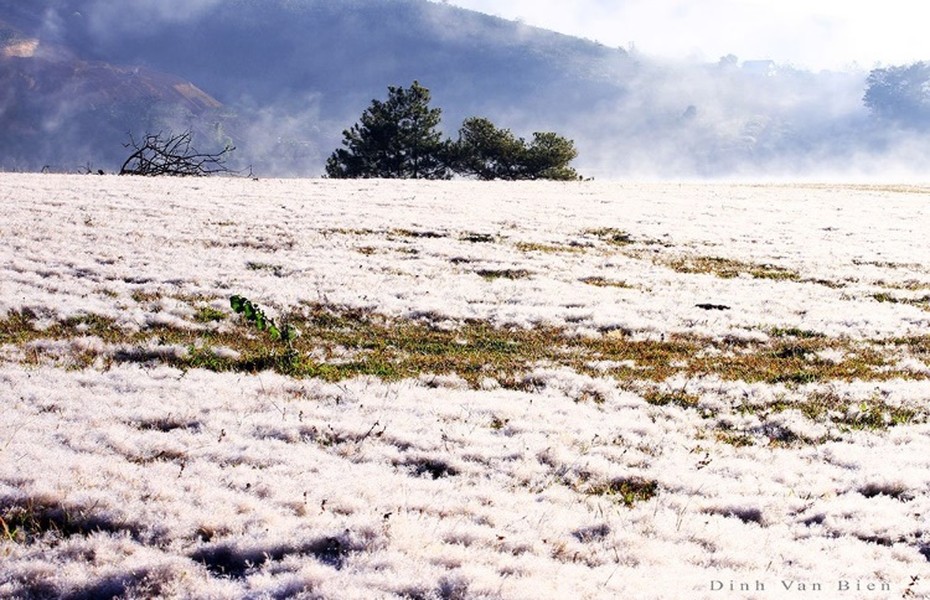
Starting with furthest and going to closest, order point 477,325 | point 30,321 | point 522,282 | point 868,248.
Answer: point 868,248 → point 522,282 → point 477,325 → point 30,321

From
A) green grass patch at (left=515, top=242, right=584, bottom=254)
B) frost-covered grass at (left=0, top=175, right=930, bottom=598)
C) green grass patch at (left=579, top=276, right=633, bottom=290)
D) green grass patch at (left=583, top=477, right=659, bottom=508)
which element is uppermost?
green grass patch at (left=515, top=242, right=584, bottom=254)

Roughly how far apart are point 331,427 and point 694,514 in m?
5.17

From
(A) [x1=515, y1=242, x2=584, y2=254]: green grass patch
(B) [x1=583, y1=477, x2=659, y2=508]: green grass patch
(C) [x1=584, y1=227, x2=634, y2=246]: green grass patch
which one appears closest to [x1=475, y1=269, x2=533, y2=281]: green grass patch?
(A) [x1=515, y1=242, x2=584, y2=254]: green grass patch

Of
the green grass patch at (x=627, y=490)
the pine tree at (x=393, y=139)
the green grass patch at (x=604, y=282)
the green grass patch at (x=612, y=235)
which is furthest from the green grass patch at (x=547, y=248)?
the pine tree at (x=393, y=139)

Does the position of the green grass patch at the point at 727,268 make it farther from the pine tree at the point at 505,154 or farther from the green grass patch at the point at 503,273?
the pine tree at the point at 505,154

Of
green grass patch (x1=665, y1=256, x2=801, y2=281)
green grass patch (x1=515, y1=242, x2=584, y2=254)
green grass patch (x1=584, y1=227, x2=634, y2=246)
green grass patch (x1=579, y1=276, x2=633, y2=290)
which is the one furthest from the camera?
green grass patch (x1=584, y1=227, x2=634, y2=246)

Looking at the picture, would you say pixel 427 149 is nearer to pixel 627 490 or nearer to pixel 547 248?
pixel 547 248

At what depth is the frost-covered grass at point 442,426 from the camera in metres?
7.00

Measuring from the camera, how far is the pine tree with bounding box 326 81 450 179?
81688 millimetres

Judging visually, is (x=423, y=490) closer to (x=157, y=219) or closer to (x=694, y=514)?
(x=694, y=514)

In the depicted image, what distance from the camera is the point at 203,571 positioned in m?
6.48

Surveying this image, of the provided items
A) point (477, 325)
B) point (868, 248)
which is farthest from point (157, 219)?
point (868, 248)

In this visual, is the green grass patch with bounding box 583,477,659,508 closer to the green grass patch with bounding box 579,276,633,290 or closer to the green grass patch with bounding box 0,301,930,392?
the green grass patch with bounding box 0,301,930,392

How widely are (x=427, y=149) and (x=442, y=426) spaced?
74108mm
